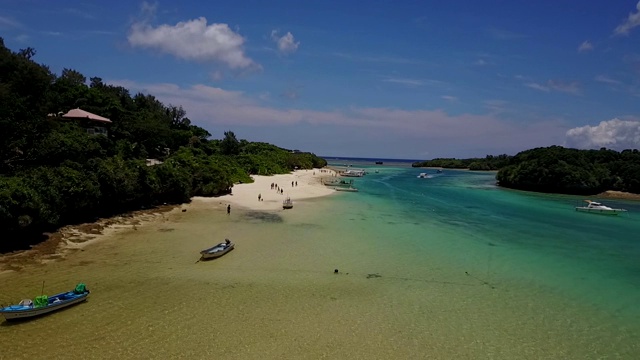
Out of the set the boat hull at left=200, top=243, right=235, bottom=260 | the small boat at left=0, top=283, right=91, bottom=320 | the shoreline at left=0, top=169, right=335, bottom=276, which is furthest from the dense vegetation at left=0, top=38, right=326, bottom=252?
the boat hull at left=200, top=243, right=235, bottom=260

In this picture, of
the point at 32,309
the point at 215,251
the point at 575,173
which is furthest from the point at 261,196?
the point at 575,173

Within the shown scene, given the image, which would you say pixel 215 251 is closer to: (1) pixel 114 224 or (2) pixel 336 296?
(2) pixel 336 296

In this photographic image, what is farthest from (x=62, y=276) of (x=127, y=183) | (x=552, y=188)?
(x=552, y=188)

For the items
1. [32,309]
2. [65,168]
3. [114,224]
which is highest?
[65,168]

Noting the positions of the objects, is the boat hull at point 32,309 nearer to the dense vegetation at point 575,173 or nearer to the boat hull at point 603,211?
the boat hull at point 603,211

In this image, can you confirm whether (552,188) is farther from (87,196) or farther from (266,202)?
(87,196)

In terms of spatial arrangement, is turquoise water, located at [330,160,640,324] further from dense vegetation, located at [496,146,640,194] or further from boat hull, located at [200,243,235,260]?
dense vegetation, located at [496,146,640,194]
